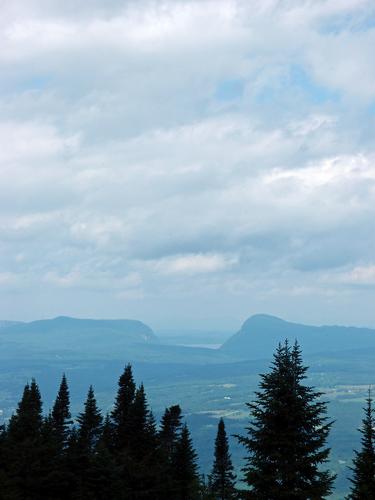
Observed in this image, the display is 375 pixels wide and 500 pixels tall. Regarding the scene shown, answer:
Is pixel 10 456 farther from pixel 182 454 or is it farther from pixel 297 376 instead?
pixel 297 376

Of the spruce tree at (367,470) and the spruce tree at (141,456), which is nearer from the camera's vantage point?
the spruce tree at (367,470)

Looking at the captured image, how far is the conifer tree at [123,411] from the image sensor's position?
2249 inches

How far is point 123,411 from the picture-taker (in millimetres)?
64938

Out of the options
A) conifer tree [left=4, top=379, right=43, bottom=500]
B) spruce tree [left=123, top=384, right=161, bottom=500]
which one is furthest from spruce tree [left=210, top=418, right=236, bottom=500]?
conifer tree [left=4, top=379, right=43, bottom=500]

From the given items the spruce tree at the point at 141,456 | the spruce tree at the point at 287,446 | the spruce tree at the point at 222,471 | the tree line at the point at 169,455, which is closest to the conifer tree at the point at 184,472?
the tree line at the point at 169,455

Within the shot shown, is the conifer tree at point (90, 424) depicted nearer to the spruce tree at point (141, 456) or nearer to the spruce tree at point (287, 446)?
the spruce tree at point (141, 456)

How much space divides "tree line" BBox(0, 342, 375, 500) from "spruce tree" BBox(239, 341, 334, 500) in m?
0.04

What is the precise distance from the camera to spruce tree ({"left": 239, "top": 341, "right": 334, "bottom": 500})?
2191cm

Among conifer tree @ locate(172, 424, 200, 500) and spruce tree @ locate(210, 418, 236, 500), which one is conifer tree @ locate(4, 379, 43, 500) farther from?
spruce tree @ locate(210, 418, 236, 500)

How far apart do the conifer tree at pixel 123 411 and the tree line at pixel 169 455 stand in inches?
5.0

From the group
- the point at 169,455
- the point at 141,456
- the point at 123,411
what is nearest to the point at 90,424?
the point at 123,411

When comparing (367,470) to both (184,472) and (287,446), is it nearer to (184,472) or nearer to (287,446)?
(287,446)

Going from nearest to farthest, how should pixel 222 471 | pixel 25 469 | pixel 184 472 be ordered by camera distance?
pixel 25 469, pixel 184 472, pixel 222 471

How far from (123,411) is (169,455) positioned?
24.0 ft
